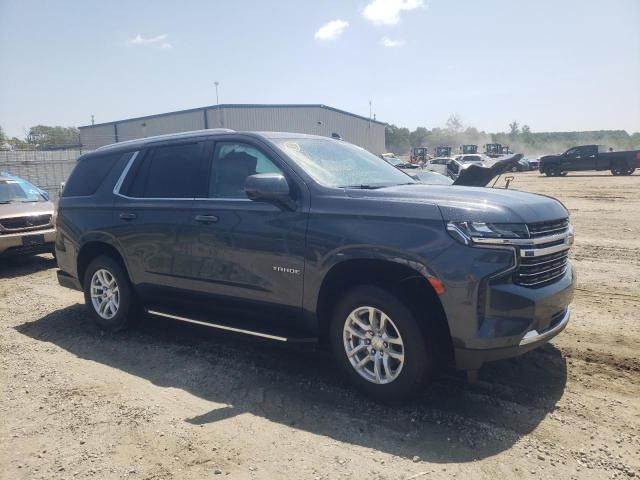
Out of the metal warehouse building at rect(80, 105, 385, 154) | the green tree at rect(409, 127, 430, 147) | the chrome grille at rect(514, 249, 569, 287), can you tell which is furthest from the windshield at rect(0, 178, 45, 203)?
the green tree at rect(409, 127, 430, 147)

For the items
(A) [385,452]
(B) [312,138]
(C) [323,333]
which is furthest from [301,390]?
(B) [312,138]

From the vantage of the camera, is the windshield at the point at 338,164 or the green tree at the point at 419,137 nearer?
Result: the windshield at the point at 338,164

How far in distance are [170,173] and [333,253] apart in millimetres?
2225

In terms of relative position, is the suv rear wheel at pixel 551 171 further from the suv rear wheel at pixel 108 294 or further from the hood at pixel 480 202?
the suv rear wheel at pixel 108 294

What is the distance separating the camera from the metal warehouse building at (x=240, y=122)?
39938 mm

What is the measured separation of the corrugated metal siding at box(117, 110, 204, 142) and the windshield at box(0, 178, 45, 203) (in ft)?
97.9

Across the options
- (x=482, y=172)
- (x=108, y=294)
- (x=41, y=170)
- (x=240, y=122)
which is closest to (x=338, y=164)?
(x=108, y=294)

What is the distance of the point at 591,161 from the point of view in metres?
31.9

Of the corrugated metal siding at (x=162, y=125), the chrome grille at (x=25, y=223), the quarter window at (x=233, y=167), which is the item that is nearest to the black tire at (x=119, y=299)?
the quarter window at (x=233, y=167)

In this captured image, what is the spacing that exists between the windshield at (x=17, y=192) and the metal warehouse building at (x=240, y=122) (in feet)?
85.8

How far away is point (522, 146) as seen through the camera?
9119 centimetres

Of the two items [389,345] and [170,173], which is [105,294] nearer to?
[170,173]

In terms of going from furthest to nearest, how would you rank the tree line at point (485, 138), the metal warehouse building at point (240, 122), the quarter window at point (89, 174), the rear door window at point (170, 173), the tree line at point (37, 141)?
the tree line at point (485, 138), the metal warehouse building at point (240, 122), the tree line at point (37, 141), the quarter window at point (89, 174), the rear door window at point (170, 173)

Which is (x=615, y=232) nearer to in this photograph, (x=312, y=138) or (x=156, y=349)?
(x=312, y=138)
